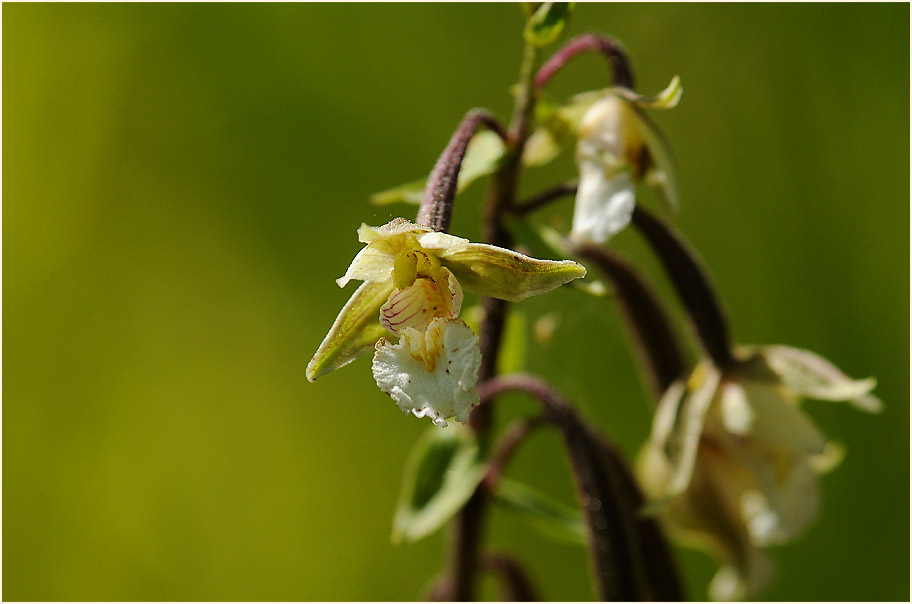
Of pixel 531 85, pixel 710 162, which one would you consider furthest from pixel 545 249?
pixel 710 162

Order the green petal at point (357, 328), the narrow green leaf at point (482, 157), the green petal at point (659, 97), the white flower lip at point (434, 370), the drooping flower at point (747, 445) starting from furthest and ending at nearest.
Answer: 1. the drooping flower at point (747, 445)
2. the narrow green leaf at point (482, 157)
3. the green petal at point (659, 97)
4. the green petal at point (357, 328)
5. the white flower lip at point (434, 370)

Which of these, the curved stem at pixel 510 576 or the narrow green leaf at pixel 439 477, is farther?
the curved stem at pixel 510 576

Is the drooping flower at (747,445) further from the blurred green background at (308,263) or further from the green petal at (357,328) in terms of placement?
the blurred green background at (308,263)

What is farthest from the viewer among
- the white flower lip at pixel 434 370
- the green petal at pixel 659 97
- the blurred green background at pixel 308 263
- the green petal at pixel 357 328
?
the blurred green background at pixel 308 263

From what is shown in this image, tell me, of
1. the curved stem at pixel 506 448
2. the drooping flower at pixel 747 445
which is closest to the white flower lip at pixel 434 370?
the curved stem at pixel 506 448

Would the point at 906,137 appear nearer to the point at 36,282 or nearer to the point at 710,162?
the point at 710,162

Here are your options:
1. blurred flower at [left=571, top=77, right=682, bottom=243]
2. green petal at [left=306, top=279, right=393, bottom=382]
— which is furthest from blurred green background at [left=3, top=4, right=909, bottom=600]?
green petal at [left=306, top=279, right=393, bottom=382]
